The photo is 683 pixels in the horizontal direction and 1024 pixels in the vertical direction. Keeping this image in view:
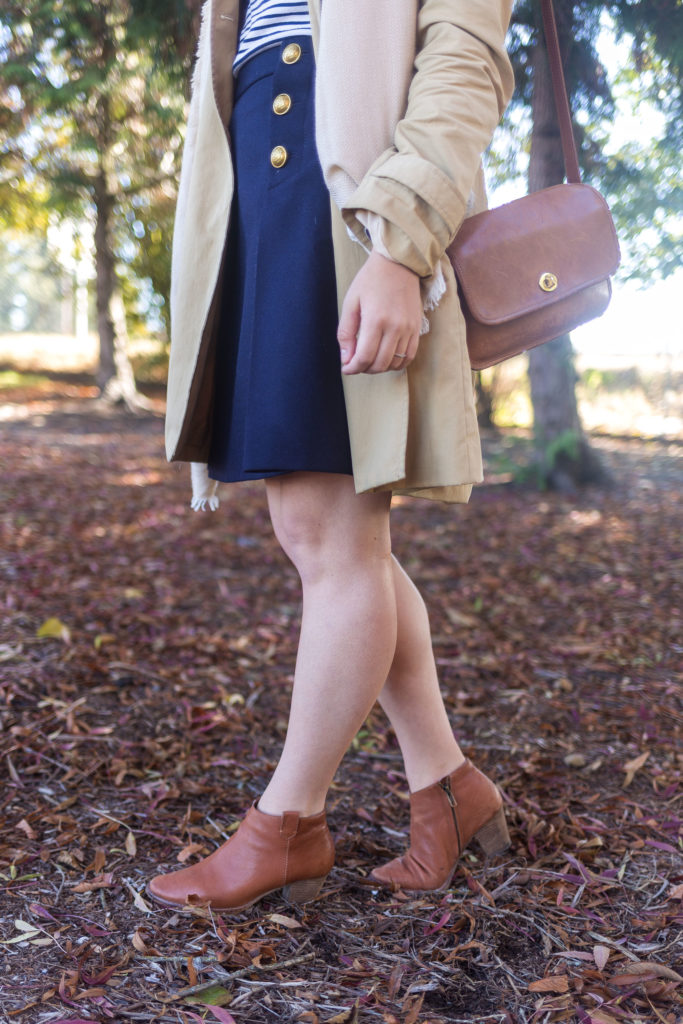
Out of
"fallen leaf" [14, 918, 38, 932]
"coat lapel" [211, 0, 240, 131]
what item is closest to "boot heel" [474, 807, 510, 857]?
"fallen leaf" [14, 918, 38, 932]

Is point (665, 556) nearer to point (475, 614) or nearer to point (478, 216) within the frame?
point (475, 614)

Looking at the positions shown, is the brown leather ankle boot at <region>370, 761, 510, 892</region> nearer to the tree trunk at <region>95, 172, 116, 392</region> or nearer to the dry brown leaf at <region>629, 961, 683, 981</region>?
the dry brown leaf at <region>629, 961, 683, 981</region>

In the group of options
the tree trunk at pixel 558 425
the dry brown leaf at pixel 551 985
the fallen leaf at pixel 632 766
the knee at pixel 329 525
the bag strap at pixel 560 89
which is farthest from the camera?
the tree trunk at pixel 558 425

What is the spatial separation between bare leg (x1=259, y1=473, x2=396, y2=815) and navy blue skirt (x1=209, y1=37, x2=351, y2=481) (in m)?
0.07

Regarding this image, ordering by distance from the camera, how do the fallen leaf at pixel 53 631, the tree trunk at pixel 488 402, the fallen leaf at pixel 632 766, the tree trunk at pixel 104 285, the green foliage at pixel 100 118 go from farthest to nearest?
the tree trunk at pixel 104 285 → the tree trunk at pixel 488 402 → the green foliage at pixel 100 118 → the fallen leaf at pixel 53 631 → the fallen leaf at pixel 632 766

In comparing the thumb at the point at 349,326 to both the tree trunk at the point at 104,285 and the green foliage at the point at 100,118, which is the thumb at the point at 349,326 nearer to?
the green foliage at the point at 100,118

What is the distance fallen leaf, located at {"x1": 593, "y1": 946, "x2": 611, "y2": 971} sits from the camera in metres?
1.19

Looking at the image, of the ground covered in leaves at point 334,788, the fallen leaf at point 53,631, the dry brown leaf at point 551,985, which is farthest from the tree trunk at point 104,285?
the dry brown leaf at point 551,985

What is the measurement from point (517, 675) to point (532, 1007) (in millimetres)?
1403

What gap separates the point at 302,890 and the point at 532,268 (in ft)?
3.40

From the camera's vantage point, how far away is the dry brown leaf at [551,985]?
1136mm

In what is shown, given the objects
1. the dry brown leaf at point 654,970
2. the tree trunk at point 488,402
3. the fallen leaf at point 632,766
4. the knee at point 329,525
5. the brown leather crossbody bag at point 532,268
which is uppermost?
the tree trunk at point 488,402

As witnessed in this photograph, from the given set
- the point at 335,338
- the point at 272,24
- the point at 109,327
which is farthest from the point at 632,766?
the point at 109,327

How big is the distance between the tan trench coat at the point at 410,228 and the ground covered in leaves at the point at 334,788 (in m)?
0.68
